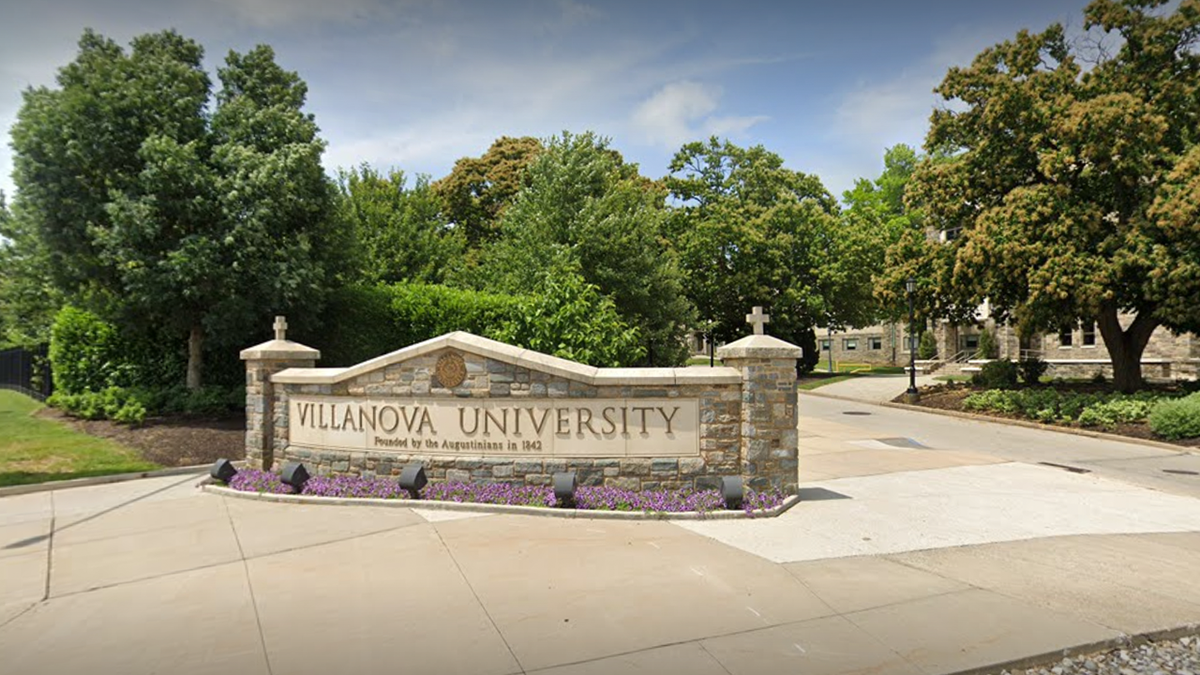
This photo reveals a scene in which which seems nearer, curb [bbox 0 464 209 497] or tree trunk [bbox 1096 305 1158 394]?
curb [bbox 0 464 209 497]

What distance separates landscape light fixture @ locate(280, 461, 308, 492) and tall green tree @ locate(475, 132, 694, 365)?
10995mm

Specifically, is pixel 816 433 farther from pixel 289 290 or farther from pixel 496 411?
pixel 289 290

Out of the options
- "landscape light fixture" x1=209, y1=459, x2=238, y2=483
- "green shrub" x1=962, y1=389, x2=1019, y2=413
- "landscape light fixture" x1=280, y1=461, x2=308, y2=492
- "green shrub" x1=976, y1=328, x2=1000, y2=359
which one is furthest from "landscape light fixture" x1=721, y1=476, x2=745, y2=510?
"green shrub" x1=976, y1=328, x2=1000, y2=359

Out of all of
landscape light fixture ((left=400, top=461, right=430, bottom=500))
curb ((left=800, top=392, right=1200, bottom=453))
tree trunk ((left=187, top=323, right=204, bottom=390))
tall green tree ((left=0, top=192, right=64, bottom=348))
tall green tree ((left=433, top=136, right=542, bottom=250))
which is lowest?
curb ((left=800, top=392, right=1200, bottom=453))

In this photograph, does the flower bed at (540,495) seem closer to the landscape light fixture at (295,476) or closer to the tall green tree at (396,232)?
the landscape light fixture at (295,476)

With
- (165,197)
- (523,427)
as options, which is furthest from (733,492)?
(165,197)

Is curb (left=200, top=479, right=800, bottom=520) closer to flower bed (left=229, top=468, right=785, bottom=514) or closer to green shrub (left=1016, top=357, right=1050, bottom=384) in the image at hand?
flower bed (left=229, top=468, right=785, bottom=514)

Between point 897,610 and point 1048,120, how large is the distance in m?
18.6

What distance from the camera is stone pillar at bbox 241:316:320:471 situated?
33.7 ft

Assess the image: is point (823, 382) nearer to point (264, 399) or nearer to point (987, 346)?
point (987, 346)

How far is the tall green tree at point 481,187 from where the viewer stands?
39.1 m

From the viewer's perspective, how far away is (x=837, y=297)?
1414 inches

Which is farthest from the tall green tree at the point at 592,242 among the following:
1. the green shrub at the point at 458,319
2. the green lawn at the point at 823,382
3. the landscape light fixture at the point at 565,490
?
the landscape light fixture at the point at 565,490

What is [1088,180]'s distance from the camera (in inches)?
723
